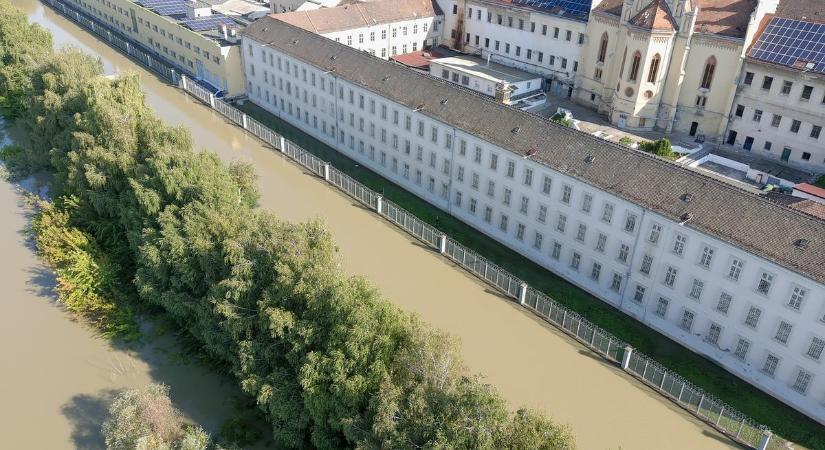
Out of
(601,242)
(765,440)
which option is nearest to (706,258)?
(601,242)

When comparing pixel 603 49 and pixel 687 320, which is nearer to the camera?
pixel 687 320

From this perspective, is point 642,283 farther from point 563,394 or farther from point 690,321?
point 563,394

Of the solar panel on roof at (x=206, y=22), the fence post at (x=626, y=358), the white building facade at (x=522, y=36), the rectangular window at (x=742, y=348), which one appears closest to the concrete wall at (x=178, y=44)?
the solar panel on roof at (x=206, y=22)

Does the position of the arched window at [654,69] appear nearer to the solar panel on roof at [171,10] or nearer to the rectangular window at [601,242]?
the rectangular window at [601,242]

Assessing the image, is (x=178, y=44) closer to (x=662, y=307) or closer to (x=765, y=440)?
(x=662, y=307)

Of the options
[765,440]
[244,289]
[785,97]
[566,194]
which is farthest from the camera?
[785,97]

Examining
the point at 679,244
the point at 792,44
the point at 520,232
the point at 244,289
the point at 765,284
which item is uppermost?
the point at 792,44
